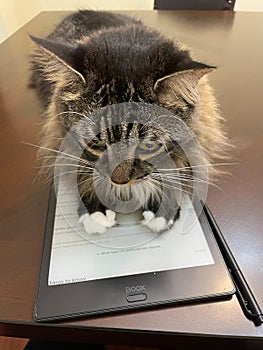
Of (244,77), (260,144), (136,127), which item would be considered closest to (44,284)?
(136,127)

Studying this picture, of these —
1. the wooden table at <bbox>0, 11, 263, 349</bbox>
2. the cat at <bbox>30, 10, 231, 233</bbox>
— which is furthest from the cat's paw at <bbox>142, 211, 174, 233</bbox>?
the wooden table at <bbox>0, 11, 263, 349</bbox>

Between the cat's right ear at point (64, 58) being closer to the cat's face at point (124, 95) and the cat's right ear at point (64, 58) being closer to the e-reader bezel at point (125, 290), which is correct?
the cat's face at point (124, 95)

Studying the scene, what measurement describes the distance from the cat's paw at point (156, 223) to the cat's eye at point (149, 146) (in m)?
0.13

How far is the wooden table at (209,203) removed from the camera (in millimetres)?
A: 477

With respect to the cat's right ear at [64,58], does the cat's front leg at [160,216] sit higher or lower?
lower

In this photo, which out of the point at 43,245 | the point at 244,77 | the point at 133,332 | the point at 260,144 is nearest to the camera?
the point at 133,332

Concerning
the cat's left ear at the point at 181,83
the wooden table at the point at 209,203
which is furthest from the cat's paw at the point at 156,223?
the cat's left ear at the point at 181,83

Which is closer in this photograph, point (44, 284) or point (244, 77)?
point (44, 284)

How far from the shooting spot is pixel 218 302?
0.51m

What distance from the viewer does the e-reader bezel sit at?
1.62 ft

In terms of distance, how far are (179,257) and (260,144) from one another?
405mm

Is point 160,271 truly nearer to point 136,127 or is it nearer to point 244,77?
point 136,127

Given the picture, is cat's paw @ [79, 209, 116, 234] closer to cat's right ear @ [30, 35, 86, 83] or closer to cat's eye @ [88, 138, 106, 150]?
cat's eye @ [88, 138, 106, 150]

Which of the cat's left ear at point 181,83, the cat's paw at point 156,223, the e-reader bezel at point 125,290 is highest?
the cat's left ear at point 181,83
